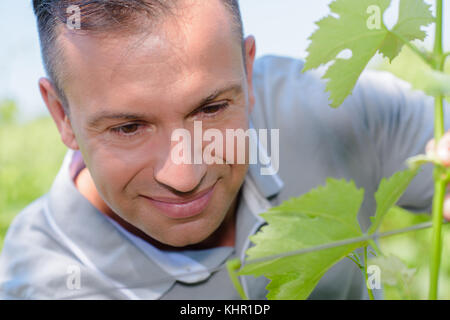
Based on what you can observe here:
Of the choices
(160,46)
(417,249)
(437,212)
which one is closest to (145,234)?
(160,46)

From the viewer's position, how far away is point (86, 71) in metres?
0.60

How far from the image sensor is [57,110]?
80cm

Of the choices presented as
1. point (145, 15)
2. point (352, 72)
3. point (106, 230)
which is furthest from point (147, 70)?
point (106, 230)

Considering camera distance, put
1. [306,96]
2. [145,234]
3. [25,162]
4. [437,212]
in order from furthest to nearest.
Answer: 1. [25,162]
2. [306,96]
3. [145,234]
4. [437,212]

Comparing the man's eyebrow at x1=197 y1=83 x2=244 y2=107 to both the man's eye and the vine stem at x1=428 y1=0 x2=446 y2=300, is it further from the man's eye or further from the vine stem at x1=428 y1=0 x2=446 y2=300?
the vine stem at x1=428 y1=0 x2=446 y2=300

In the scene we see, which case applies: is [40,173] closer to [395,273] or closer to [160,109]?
[160,109]

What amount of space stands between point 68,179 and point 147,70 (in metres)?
0.49

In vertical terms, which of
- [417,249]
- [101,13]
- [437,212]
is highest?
[101,13]

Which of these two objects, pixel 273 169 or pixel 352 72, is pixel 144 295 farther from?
pixel 352 72

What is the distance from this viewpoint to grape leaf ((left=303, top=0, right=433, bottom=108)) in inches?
14.1

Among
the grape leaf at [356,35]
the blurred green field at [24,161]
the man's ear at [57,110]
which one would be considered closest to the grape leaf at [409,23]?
the grape leaf at [356,35]

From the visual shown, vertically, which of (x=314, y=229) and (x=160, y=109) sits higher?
(x=160, y=109)

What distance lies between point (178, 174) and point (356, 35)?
12.9 inches

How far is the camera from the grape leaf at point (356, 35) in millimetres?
358
